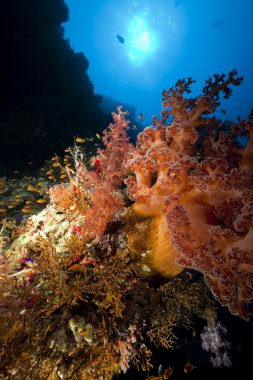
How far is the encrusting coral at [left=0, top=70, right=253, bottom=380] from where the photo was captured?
2572 millimetres

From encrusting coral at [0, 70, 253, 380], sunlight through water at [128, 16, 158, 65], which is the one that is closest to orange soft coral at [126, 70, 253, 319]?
encrusting coral at [0, 70, 253, 380]

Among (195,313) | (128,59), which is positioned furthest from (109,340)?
(128,59)

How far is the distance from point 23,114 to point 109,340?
16069 millimetres

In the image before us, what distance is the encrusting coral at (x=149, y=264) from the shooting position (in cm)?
257

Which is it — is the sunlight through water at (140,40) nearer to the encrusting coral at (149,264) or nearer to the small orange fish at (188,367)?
the encrusting coral at (149,264)

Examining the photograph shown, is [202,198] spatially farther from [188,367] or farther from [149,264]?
[188,367]

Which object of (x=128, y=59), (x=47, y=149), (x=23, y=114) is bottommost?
(x=47, y=149)

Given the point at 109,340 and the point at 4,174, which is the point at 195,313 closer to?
the point at 109,340

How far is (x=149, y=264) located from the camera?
3.41 meters

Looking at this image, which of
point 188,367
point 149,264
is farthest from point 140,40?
point 188,367

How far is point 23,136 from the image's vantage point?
15.0 metres

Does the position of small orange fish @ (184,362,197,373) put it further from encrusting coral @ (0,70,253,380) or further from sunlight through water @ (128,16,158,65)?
sunlight through water @ (128,16,158,65)

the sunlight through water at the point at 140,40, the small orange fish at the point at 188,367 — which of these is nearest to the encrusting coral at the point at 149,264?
the small orange fish at the point at 188,367

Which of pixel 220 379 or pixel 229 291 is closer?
pixel 229 291
